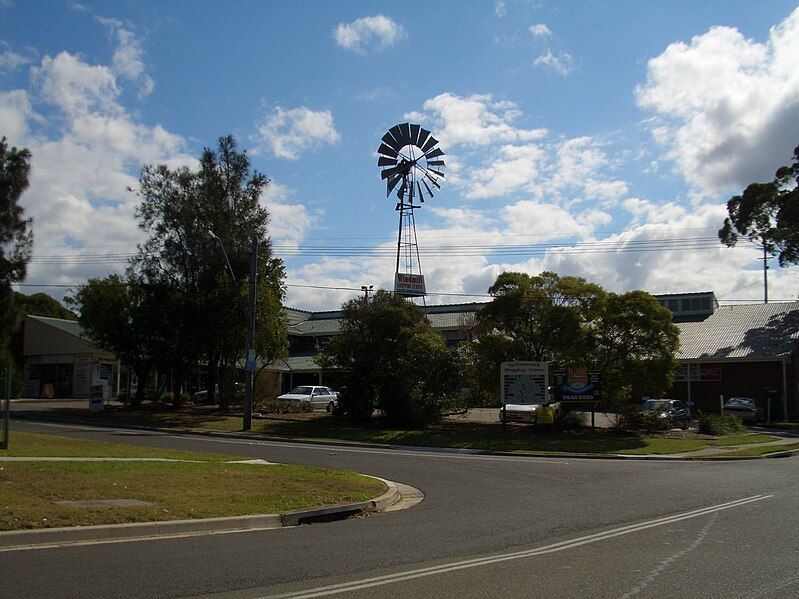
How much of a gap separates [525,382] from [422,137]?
21854 mm

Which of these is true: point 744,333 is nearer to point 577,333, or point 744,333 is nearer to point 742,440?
point 742,440

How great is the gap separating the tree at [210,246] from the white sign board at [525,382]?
50.4 ft

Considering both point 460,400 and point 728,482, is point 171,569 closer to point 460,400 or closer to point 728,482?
point 728,482

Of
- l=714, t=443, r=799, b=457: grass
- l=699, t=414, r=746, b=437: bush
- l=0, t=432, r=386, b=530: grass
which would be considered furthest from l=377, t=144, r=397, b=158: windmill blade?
l=0, t=432, r=386, b=530: grass

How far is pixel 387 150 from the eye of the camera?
47875 millimetres

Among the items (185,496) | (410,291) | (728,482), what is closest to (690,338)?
(410,291)

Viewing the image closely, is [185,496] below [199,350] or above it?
below

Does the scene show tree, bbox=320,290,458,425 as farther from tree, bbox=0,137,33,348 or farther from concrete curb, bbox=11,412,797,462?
tree, bbox=0,137,33,348

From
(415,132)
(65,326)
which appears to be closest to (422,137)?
(415,132)

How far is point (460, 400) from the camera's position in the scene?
35375 mm

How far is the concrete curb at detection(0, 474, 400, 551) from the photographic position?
9.18 meters

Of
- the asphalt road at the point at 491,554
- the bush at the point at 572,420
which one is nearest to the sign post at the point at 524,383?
the bush at the point at 572,420

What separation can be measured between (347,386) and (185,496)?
23.9 meters

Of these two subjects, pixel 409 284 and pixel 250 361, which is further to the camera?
pixel 409 284
